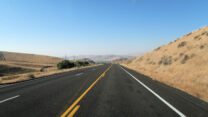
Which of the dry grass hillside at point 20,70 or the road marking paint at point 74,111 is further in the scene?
the dry grass hillside at point 20,70

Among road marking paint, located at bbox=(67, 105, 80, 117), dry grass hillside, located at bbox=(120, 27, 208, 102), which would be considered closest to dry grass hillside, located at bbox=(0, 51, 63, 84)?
road marking paint, located at bbox=(67, 105, 80, 117)

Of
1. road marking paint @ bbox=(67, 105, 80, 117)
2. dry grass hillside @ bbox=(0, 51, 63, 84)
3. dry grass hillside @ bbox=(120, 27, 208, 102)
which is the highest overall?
dry grass hillside @ bbox=(120, 27, 208, 102)

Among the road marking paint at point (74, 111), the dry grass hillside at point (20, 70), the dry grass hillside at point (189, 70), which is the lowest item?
the dry grass hillside at point (20, 70)

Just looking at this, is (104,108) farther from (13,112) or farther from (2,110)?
(2,110)

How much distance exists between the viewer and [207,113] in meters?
3.81

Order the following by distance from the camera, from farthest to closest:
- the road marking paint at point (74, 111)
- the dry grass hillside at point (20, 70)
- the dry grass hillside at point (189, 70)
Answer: the dry grass hillside at point (20, 70) → the dry grass hillside at point (189, 70) → the road marking paint at point (74, 111)

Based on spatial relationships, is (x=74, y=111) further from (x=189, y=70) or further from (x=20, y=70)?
(x=20, y=70)

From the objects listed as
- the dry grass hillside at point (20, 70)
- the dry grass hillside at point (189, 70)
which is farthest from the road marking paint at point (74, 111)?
the dry grass hillside at point (20, 70)

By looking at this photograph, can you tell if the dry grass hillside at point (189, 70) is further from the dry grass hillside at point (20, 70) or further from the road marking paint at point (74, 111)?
the dry grass hillside at point (20, 70)

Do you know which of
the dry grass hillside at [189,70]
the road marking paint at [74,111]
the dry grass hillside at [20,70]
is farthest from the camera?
the dry grass hillside at [20,70]

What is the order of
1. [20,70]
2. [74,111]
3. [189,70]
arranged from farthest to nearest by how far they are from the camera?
[20,70]
[189,70]
[74,111]

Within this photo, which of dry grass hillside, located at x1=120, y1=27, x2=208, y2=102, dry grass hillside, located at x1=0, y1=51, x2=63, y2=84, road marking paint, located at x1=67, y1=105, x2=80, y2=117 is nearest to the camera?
road marking paint, located at x1=67, y1=105, x2=80, y2=117

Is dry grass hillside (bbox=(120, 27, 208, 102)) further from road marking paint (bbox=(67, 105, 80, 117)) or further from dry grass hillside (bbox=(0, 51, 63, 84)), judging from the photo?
dry grass hillside (bbox=(0, 51, 63, 84))

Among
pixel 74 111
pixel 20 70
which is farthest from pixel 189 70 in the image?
pixel 20 70
